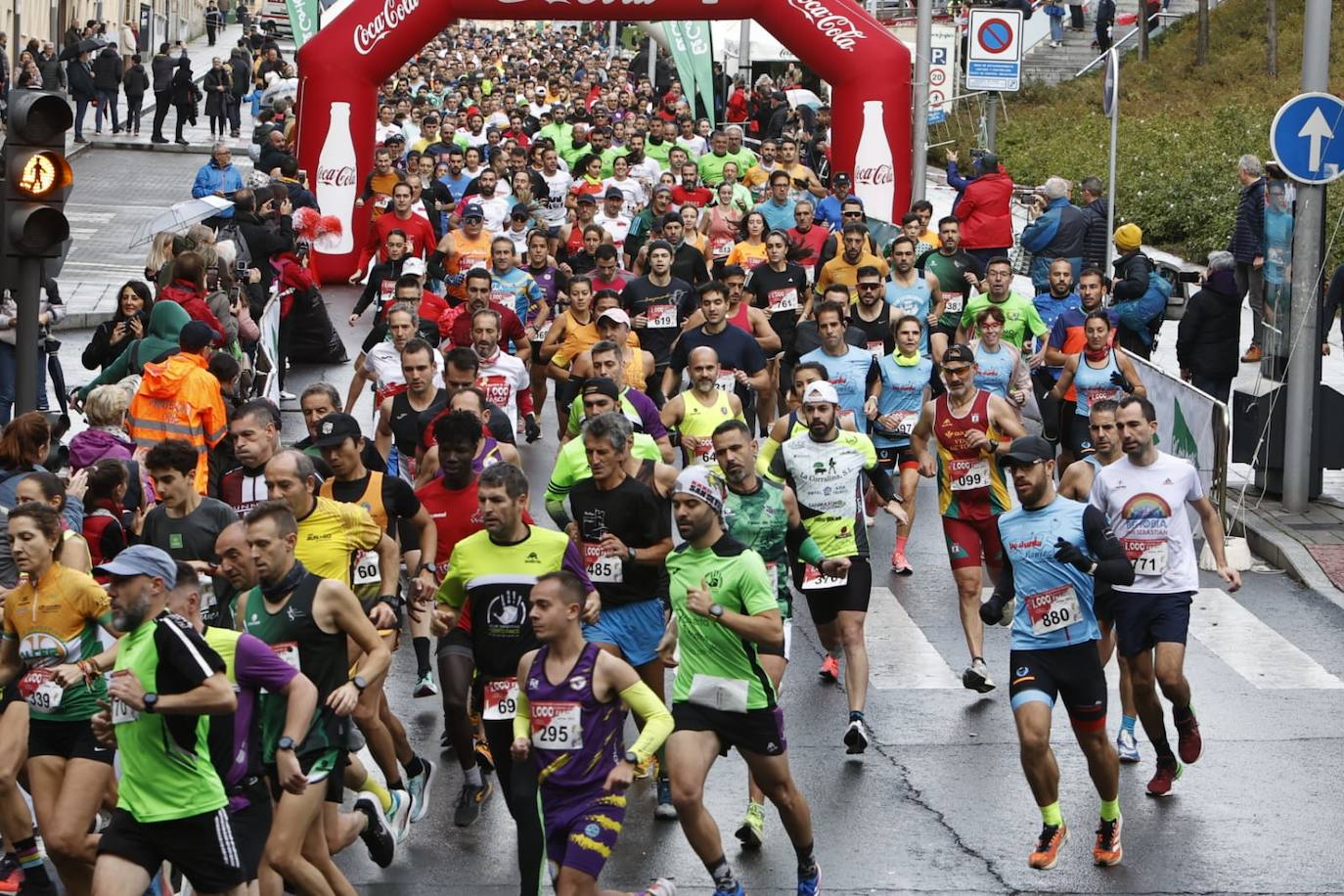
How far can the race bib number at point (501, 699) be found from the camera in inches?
333

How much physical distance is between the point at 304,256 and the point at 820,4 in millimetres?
8278

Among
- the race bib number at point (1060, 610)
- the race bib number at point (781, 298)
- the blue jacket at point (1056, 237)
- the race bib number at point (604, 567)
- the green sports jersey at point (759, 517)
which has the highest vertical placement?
the blue jacket at point (1056, 237)

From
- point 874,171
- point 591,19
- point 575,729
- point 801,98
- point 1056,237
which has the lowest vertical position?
point 575,729

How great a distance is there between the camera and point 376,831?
28.2 feet

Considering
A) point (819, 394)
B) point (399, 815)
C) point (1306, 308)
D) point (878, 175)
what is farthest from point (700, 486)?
point (878, 175)

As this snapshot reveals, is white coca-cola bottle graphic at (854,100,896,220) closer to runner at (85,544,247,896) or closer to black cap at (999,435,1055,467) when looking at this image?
black cap at (999,435,1055,467)

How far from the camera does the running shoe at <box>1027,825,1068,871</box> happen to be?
875cm

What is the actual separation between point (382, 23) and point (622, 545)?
17095mm

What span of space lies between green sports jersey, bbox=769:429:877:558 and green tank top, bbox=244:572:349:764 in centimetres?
352

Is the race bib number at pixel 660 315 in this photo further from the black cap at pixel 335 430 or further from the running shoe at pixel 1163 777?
the running shoe at pixel 1163 777

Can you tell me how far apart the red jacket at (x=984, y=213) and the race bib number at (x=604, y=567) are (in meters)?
13.0

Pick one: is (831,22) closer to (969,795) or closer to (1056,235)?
(1056,235)

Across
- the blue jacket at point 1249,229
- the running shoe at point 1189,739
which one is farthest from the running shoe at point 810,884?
the blue jacket at point 1249,229

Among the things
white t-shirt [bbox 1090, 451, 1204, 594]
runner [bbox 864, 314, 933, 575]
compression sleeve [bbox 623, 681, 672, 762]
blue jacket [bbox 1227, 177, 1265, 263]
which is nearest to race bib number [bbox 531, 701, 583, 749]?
compression sleeve [bbox 623, 681, 672, 762]
